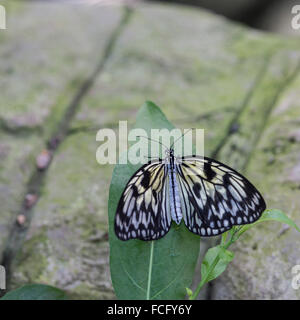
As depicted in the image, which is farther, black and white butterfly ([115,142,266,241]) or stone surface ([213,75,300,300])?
stone surface ([213,75,300,300])

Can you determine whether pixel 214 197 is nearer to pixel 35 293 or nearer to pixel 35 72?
pixel 35 293

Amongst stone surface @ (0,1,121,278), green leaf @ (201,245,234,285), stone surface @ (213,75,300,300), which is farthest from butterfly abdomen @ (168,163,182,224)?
stone surface @ (0,1,121,278)

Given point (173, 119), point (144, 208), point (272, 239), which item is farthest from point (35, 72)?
point (272, 239)

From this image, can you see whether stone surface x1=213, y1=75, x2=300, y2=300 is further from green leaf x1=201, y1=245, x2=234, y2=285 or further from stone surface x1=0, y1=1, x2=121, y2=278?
stone surface x1=0, y1=1, x2=121, y2=278

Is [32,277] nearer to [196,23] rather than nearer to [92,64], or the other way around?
[92,64]

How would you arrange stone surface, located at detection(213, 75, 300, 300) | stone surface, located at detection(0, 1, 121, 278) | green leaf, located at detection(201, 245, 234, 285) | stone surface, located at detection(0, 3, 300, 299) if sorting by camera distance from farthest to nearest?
stone surface, located at detection(0, 1, 121, 278) → stone surface, located at detection(0, 3, 300, 299) → stone surface, located at detection(213, 75, 300, 300) → green leaf, located at detection(201, 245, 234, 285)

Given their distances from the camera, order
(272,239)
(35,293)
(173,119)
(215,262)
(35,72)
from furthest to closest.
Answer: (35,72) < (173,119) < (272,239) < (35,293) < (215,262)

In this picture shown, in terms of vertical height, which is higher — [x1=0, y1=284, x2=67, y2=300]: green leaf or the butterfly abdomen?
the butterfly abdomen
